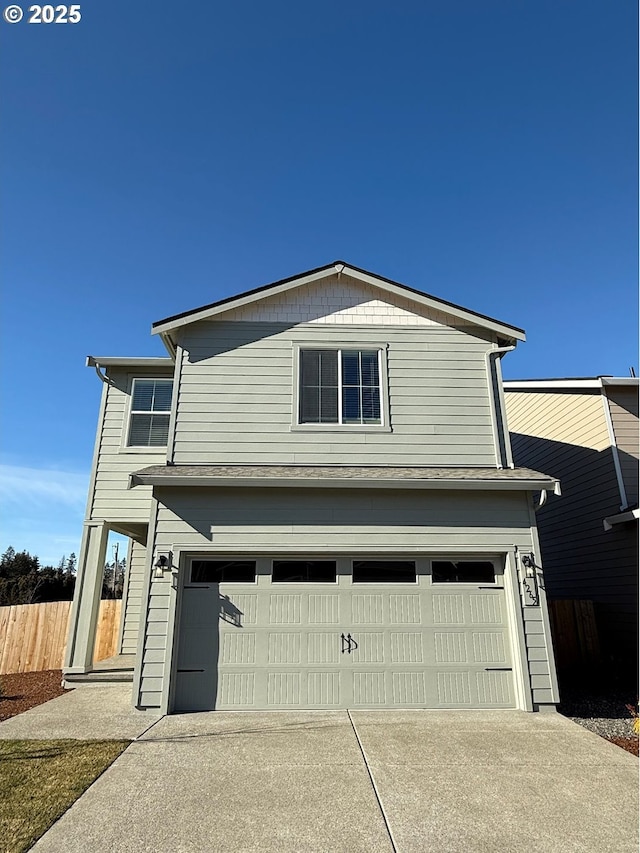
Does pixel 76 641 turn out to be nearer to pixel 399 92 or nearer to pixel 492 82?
pixel 399 92

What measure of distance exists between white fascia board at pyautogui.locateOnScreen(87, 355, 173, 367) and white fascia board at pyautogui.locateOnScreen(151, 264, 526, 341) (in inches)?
56.8

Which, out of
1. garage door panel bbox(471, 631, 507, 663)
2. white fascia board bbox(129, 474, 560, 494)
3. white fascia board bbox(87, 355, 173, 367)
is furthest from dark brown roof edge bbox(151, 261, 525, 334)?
garage door panel bbox(471, 631, 507, 663)

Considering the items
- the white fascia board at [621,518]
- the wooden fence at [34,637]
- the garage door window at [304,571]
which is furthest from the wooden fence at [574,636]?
the wooden fence at [34,637]

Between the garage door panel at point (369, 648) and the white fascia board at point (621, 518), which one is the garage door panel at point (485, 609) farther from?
the white fascia board at point (621, 518)

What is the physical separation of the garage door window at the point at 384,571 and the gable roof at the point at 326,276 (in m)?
4.73

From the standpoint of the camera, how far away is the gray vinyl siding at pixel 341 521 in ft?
24.7

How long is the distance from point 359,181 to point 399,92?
1.84 meters

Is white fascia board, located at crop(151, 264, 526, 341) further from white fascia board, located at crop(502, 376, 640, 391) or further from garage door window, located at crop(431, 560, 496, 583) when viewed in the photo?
garage door window, located at crop(431, 560, 496, 583)

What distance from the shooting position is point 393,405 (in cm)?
877

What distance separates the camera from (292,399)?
8719mm

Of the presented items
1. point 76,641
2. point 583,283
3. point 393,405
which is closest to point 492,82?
point 583,283

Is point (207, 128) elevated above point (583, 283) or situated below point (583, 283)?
above

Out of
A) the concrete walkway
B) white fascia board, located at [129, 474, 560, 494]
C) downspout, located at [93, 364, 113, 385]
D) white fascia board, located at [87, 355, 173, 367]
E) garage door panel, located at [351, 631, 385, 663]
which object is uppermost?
white fascia board, located at [87, 355, 173, 367]

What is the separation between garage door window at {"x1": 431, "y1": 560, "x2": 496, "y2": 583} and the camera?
7703mm
